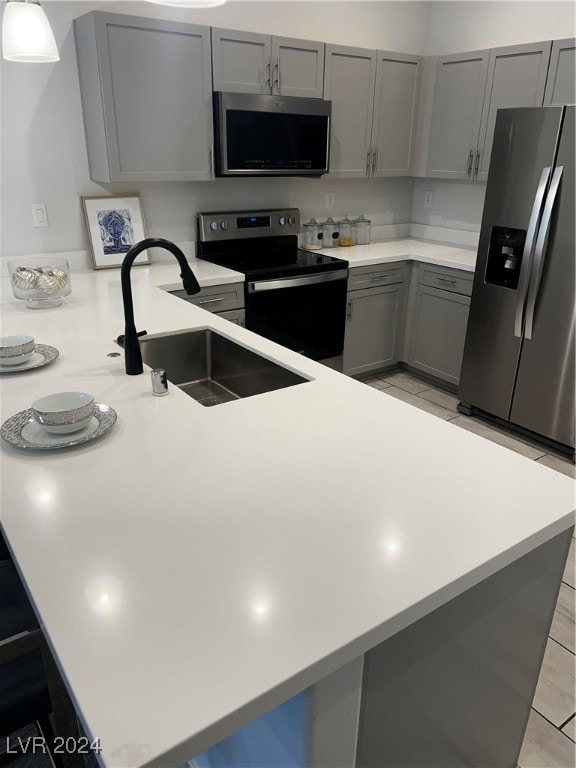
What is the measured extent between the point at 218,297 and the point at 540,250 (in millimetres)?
1662

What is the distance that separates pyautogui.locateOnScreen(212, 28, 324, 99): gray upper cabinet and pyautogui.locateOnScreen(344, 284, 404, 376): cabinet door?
1.26 metres

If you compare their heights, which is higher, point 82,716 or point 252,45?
point 252,45

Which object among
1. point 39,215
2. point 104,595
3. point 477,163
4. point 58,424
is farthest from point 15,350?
point 477,163

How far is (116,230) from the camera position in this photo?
3.22m

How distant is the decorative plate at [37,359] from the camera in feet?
5.55

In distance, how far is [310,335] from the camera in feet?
11.5

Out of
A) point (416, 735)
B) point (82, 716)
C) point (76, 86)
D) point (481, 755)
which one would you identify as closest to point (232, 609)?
point (82, 716)

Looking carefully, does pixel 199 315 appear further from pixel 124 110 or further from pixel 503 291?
pixel 503 291

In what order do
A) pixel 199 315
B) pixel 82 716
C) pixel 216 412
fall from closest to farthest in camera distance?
1. pixel 82 716
2. pixel 216 412
3. pixel 199 315

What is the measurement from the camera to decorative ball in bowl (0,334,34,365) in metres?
1.69

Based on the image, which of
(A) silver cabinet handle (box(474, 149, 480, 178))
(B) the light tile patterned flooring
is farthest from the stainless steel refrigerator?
(B) the light tile patterned flooring

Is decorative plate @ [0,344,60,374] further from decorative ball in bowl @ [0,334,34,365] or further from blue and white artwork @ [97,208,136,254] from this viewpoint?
blue and white artwork @ [97,208,136,254]

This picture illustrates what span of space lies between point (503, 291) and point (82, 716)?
2982mm

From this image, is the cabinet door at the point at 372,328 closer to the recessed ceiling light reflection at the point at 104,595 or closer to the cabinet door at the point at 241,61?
the cabinet door at the point at 241,61
